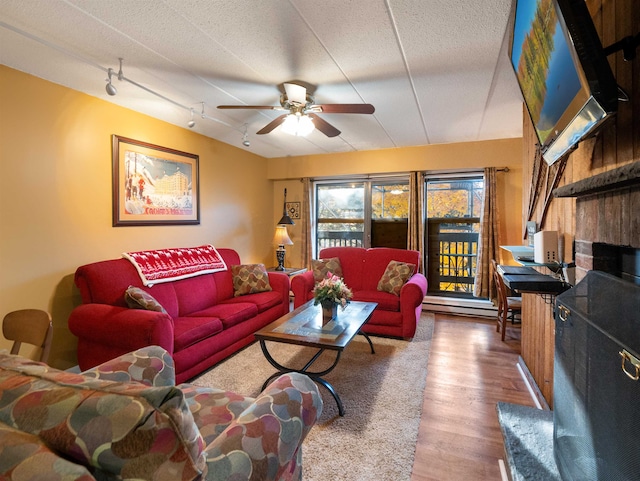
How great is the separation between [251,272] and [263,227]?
5.76ft

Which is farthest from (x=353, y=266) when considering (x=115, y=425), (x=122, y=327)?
(x=115, y=425)

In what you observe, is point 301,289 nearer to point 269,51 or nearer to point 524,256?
→ point 524,256

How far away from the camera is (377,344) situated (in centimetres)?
349

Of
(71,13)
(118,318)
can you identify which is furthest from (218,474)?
(71,13)

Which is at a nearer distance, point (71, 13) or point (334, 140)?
point (71, 13)

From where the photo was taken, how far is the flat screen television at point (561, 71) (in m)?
0.94

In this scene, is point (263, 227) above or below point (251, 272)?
above

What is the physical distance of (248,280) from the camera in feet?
12.7

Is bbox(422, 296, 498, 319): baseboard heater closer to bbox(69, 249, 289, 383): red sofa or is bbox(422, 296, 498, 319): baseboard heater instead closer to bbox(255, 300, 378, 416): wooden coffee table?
bbox(255, 300, 378, 416): wooden coffee table

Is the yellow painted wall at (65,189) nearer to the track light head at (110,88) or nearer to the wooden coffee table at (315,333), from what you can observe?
the track light head at (110,88)

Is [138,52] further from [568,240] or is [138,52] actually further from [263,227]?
[263,227]

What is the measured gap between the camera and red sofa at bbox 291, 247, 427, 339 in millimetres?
3553

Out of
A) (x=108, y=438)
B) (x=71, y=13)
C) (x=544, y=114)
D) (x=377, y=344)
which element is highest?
(x=71, y=13)

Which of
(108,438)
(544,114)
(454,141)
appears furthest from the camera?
(454,141)
